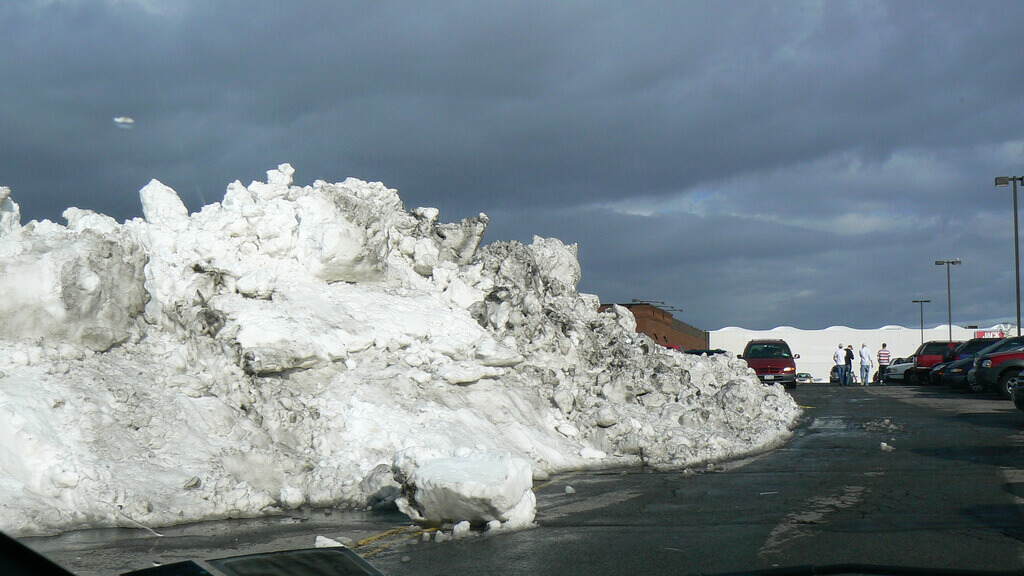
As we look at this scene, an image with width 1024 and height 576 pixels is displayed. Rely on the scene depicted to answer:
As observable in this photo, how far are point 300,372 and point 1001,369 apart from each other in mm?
20922

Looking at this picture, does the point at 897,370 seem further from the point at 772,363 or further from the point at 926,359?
the point at 772,363

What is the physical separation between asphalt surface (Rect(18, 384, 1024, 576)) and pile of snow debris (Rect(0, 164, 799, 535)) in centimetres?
70

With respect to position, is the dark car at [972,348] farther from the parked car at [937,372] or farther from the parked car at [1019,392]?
the parked car at [1019,392]

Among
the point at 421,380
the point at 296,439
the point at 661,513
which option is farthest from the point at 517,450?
the point at 661,513

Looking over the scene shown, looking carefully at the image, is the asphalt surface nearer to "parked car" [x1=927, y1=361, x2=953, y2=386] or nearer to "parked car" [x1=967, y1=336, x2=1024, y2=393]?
"parked car" [x1=967, y1=336, x2=1024, y2=393]

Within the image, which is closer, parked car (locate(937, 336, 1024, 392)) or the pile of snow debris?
the pile of snow debris

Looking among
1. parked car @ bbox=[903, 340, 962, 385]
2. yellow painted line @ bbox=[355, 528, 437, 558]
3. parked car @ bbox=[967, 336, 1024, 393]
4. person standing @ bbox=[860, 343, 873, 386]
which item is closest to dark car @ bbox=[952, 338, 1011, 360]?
parked car @ bbox=[967, 336, 1024, 393]

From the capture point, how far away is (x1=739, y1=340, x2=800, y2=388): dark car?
31.5 m

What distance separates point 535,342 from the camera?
661 inches

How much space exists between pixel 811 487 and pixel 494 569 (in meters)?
5.37

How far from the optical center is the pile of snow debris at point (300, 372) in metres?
9.35

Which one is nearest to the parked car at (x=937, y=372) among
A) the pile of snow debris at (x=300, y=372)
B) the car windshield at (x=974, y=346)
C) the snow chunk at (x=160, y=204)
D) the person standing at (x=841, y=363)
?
the car windshield at (x=974, y=346)

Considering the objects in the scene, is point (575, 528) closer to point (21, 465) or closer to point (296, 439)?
point (296, 439)

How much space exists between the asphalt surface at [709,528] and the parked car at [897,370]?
29454mm
